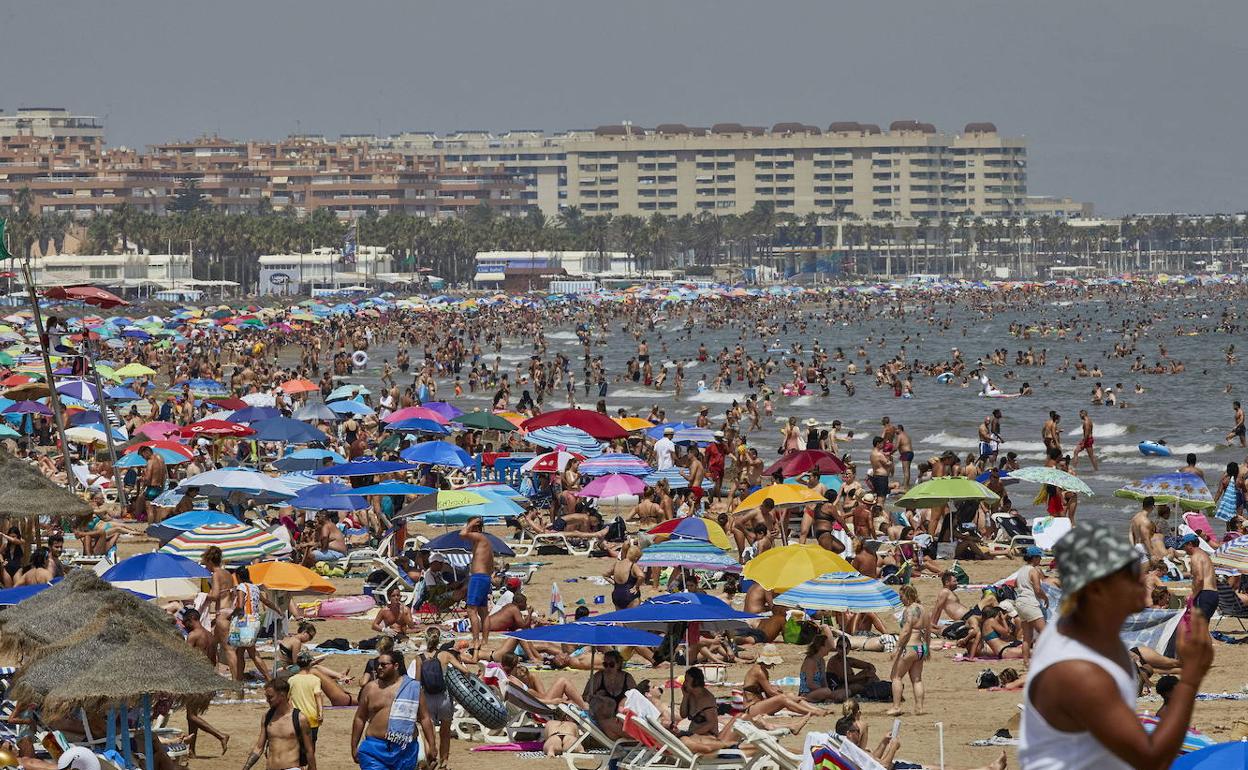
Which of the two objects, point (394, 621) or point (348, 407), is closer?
point (394, 621)

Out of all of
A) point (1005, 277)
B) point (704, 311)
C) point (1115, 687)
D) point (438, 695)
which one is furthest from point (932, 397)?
point (1005, 277)

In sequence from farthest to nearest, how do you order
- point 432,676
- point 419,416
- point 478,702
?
1. point 419,416
2. point 478,702
3. point 432,676

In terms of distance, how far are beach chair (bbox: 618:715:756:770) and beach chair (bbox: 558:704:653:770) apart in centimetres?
8

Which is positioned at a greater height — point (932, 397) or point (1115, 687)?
point (1115, 687)

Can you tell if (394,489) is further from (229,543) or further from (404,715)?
(404,715)

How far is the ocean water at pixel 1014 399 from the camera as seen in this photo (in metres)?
34.3

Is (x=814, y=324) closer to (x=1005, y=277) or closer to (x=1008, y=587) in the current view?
(x=1008, y=587)

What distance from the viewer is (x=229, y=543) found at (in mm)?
13891

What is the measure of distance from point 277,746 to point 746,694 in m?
3.33

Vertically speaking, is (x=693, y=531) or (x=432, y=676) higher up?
(x=432, y=676)

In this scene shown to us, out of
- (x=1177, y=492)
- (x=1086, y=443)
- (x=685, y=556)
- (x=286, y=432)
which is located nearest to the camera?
(x=685, y=556)

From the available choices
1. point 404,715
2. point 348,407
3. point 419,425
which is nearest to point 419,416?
point 419,425

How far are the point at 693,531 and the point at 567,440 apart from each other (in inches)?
228

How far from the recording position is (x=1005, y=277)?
184500 millimetres
